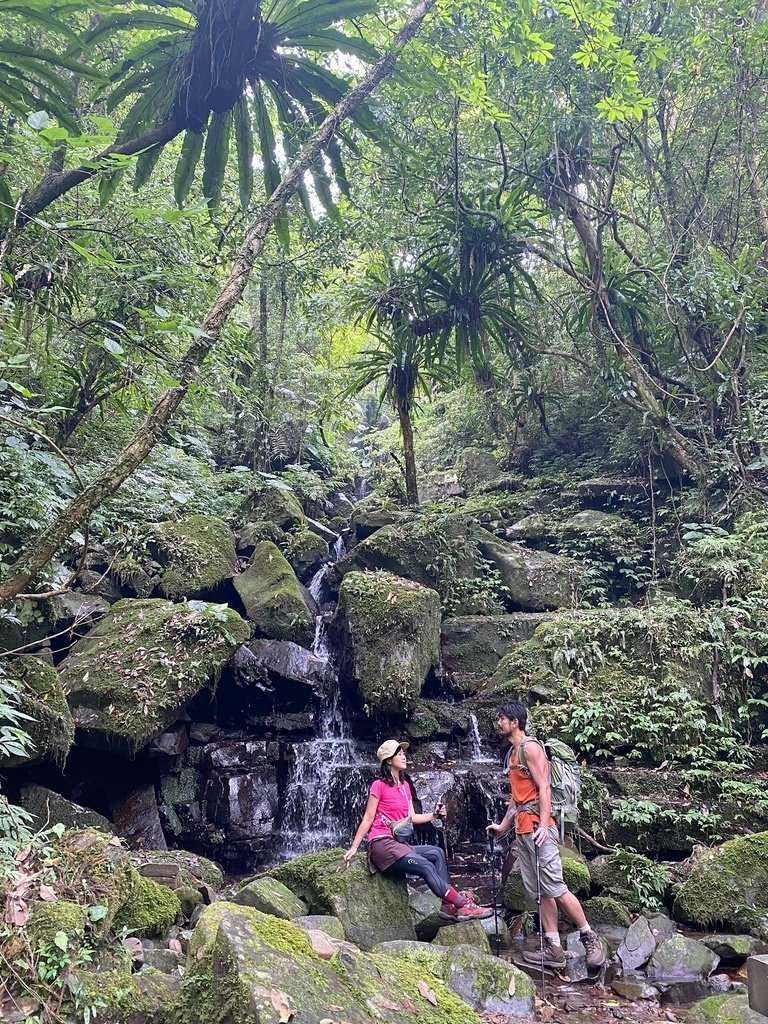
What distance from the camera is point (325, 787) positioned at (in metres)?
7.68

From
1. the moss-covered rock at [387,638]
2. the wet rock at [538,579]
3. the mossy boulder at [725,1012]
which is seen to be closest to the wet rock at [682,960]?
the mossy boulder at [725,1012]

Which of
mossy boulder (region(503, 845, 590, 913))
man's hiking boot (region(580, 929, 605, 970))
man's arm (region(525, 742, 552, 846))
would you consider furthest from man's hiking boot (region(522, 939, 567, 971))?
man's arm (region(525, 742, 552, 846))

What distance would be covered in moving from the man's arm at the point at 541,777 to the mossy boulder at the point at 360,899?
4.14ft

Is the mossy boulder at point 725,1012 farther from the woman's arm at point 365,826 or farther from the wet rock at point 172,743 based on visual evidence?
the wet rock at point 172,743

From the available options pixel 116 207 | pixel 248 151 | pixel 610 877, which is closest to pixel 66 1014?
pixel 610 877

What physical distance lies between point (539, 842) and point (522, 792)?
1.31ft

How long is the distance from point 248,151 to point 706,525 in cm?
734

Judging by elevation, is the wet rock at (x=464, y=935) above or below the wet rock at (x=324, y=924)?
below

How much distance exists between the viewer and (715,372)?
9.94 meters

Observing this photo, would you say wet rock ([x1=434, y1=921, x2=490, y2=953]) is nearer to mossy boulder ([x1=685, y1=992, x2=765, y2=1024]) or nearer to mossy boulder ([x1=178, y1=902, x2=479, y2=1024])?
mossy boulder ([x1=685, y1=992, x2=765, y2=1024])

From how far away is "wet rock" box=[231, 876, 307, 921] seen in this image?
4422 mm

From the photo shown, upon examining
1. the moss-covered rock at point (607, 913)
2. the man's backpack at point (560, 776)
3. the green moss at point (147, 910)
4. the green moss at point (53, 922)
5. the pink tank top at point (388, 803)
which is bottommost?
the moss-covered rock at point (607, 913)

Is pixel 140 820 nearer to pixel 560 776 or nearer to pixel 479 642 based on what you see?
pixel 560 776

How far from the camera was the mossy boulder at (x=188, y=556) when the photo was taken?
898cm
